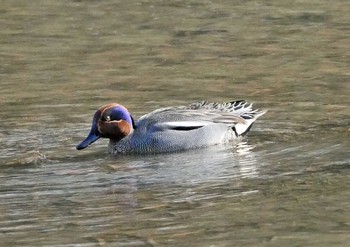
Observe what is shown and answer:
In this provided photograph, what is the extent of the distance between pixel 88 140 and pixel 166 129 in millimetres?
706

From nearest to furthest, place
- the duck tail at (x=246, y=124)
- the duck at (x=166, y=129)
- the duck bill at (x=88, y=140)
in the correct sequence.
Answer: the duck bill at (x=88, y=140)
the duck at (x=166, y=129)
the duck tail at (x=246, y=124)

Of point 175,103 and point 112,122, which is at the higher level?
point 112,122

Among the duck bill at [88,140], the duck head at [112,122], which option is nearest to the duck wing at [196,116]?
the duck head at [112,122]

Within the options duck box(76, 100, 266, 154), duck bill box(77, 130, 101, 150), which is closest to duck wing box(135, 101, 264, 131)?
duck box(76, 100, 266, 154)

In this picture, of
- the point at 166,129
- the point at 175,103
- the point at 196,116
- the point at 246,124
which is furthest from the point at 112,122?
the point at 175,103

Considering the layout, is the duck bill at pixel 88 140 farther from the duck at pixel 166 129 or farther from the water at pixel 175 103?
the water at pixel 175 103

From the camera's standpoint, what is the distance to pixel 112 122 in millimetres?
11297

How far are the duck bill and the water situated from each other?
0.36ft

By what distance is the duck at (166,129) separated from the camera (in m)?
11.1

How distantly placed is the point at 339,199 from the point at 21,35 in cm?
879

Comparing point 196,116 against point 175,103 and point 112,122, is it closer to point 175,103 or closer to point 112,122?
point 112,122

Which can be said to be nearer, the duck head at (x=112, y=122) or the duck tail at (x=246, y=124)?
the duck head at (x=112, y=122)

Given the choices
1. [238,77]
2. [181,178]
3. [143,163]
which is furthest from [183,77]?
[181,178]

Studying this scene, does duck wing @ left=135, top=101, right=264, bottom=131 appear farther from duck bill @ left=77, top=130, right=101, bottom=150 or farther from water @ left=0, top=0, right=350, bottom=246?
duck bill @ left=77, top=130, right=101, bottom=150
